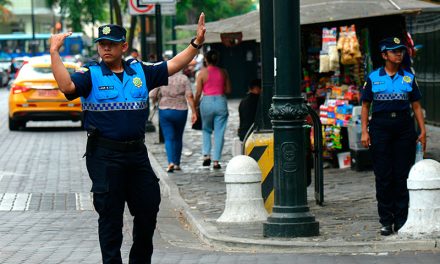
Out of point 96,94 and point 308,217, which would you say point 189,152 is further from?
point 96,94

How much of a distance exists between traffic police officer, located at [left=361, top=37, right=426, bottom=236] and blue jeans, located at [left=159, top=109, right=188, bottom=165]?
6.84 metres

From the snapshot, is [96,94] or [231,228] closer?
[96,94]

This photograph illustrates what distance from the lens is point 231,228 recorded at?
11.0 m

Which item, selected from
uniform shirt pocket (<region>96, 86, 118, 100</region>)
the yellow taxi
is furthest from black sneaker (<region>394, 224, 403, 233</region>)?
the yellow taxi

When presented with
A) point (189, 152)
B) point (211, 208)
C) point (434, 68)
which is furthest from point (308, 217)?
point (434, 68)

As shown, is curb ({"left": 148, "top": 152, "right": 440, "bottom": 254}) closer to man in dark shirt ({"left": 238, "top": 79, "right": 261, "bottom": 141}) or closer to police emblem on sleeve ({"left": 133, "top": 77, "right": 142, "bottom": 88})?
police emblem on sleeve ({"left": 133, "top": 77, "right": 142, "bottom": 88})

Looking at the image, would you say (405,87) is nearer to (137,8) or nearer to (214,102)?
(214,102)

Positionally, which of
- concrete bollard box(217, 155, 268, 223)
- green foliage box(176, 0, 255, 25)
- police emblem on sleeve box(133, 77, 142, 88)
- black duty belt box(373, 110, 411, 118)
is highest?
green foliage box(176, 0, 255, 25)

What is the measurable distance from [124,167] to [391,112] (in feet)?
10.8

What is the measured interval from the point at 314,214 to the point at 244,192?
0.93m

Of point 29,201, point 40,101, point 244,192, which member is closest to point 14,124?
point 40,101

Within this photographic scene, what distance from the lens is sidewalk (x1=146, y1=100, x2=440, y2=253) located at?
9719 mm

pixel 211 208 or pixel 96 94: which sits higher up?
pixel 96 94

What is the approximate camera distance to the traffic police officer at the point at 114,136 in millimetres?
7535
